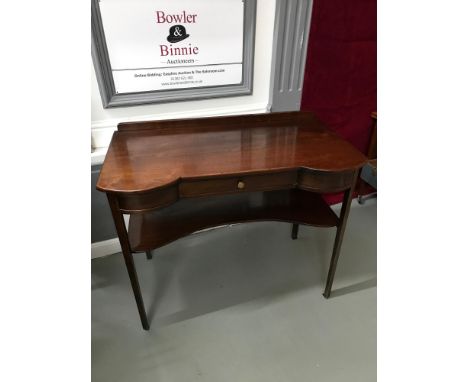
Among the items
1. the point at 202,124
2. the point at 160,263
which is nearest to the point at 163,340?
the point at 160,263

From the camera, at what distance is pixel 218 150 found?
4.03 feet

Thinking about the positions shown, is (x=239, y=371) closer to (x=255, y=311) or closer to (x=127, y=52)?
(x=255, y=311)

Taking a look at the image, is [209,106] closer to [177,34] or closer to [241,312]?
[177,34]

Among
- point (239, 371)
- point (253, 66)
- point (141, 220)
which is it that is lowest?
point (239, 371)

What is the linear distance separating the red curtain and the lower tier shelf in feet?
1.42

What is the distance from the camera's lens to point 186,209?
4.91 ft

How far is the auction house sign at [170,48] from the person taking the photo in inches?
50.6

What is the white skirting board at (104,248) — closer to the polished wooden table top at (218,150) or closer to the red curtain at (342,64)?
the polished wooden table top at (218,150)

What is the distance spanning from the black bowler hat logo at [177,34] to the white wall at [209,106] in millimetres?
278

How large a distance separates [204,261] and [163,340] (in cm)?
50

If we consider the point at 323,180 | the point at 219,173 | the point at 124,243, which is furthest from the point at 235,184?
the point at 124,243

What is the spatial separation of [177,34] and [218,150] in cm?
56

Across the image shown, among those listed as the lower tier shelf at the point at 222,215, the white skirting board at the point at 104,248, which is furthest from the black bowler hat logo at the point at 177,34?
the white skirting board at the point at 104,248

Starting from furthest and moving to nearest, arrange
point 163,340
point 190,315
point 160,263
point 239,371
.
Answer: point 160,263, point 190,315, point 163,340, point 239,371
